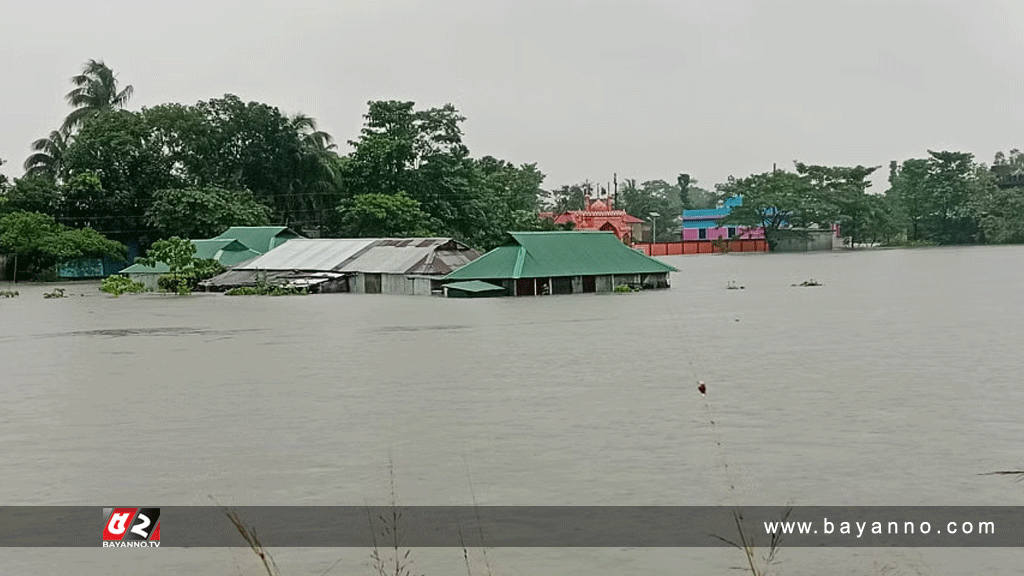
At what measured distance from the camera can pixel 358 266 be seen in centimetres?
3891

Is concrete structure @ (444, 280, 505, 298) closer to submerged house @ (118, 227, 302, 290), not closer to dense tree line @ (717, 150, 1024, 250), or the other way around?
submerged house @ (118, 227, 302, 290)

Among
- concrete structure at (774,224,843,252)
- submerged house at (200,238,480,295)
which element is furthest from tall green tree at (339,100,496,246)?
concrete structure at (774,224,843,252)

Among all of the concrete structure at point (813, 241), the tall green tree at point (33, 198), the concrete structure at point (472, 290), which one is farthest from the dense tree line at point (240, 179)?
the concrete structure at point (813, 241)

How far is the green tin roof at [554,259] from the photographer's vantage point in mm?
34000

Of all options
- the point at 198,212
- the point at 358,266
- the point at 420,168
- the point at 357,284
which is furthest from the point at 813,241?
the point at 357,284

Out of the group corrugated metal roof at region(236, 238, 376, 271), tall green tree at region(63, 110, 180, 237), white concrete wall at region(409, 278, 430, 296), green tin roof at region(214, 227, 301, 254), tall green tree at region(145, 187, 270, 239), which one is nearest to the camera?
white concrete wall at region(409, 278, 430, 296)

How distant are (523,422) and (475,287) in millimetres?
22529

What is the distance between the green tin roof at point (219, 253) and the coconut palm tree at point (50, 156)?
1340cm

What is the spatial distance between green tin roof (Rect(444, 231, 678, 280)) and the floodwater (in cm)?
952

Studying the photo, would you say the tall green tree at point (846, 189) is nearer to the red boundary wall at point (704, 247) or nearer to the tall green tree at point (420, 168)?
the red boundary wall at point (704, 247)

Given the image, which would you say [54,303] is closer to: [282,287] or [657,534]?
[282,287]

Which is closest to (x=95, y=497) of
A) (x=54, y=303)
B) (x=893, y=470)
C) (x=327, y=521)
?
(x=327, y=521)

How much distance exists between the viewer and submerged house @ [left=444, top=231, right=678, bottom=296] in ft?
111

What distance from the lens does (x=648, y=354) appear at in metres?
17.7
